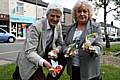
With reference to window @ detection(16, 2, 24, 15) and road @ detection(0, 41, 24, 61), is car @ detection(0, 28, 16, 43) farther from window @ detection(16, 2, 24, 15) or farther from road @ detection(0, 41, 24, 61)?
window @ detection(16, 2, 24, 15)

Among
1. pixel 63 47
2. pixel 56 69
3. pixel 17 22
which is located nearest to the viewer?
pixel 56 69

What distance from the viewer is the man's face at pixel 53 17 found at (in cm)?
369

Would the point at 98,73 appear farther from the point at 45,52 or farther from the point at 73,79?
the point at 45,52

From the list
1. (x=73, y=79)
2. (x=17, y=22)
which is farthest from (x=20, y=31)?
(x=73, y=79)

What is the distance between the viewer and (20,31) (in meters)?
45.1

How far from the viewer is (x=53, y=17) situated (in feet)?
12.2

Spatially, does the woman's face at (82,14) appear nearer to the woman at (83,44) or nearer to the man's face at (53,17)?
the woman at (83,44)

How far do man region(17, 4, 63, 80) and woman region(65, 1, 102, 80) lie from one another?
24 centimetres

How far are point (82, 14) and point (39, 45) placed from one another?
2.15 feet

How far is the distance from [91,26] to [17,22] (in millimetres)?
41386

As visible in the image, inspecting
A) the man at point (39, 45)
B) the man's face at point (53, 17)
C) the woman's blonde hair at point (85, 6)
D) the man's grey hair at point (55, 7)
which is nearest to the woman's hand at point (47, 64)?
the man at point (39, 45)

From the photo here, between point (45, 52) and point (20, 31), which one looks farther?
point (20, 31)

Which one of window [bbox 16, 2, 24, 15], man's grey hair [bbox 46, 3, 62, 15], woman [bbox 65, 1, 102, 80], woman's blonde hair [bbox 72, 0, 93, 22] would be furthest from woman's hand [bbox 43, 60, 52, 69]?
window [bbox 16, 2, 24, 15]

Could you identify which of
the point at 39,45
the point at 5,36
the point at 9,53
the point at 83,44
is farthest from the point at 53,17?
the point at 5,36
